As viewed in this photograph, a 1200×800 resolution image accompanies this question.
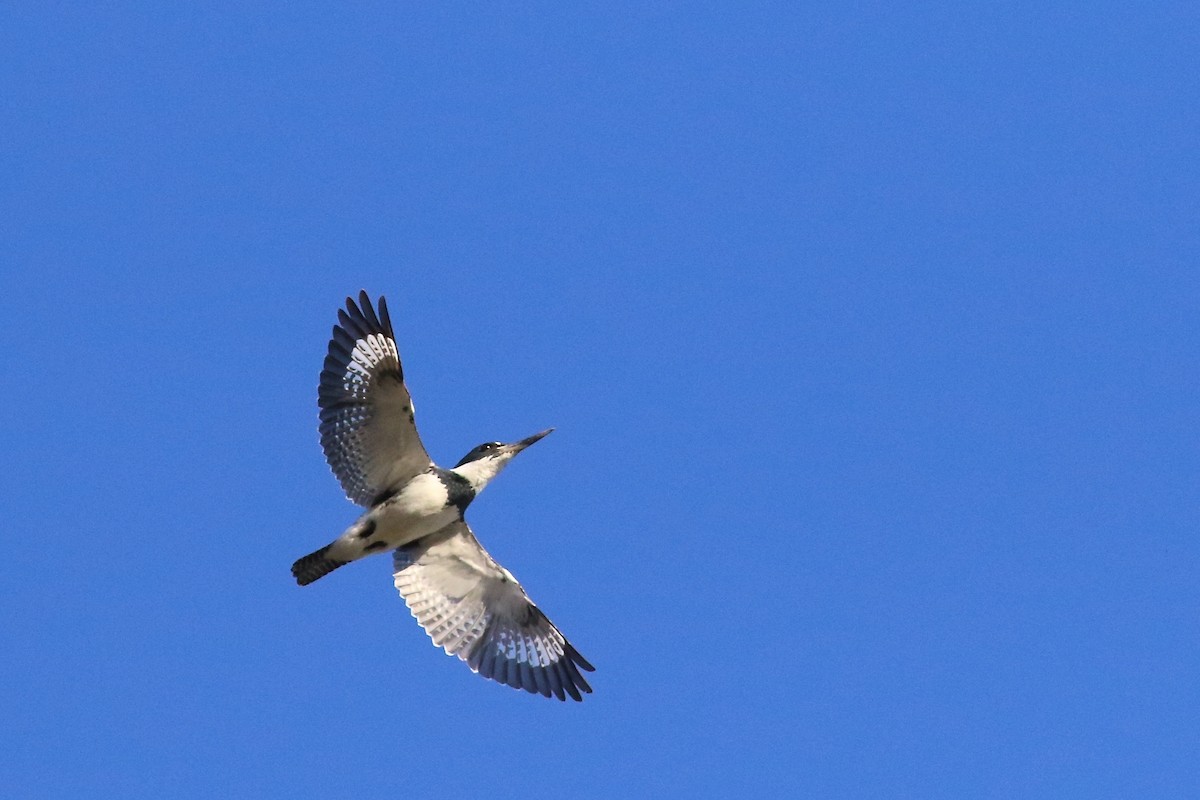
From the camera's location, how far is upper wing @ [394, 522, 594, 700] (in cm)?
1538

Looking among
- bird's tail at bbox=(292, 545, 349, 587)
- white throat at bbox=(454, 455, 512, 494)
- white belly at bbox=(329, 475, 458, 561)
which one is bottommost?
bird's tail at bbox=(292, 545, 349, 587)

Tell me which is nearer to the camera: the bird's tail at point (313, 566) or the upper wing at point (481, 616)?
the bird's tail at point (313, 566)

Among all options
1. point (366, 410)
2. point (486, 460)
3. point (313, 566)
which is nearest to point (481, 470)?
point (486, 460)

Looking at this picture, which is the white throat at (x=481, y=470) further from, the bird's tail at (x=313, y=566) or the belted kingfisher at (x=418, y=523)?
the bird's tail at (x=313, y=566)

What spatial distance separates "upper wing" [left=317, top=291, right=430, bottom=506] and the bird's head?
0.42 meters

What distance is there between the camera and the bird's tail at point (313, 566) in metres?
14.7

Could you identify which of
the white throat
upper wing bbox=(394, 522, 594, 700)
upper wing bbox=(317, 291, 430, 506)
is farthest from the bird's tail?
the white throat

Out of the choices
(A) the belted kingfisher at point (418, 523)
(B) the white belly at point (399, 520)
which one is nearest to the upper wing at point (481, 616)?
(A) the belted kingfisher at point (418, 523)

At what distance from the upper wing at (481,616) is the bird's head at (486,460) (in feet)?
1.41

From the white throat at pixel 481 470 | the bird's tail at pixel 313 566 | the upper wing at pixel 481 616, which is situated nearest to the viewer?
the bird's tail at pixel 313 566

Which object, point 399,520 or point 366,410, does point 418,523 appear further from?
point 366,410

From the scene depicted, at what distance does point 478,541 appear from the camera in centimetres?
1536

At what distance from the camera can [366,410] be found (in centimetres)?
1492

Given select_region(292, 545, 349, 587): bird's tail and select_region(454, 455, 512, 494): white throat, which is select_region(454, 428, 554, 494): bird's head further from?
select_region(292, 545, 349, 587): bird's tail
